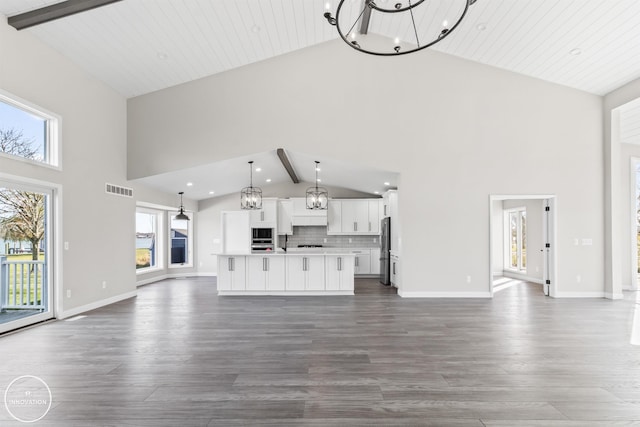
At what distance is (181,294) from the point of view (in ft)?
23.2

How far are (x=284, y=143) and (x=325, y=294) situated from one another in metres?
3.12

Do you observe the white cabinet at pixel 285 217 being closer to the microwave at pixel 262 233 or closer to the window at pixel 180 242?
the microwave at pixel 262 233

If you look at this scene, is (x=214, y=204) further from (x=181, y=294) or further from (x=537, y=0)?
(x=537, y=0)

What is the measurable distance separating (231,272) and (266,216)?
329cm

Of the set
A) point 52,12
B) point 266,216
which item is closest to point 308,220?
point 266,216

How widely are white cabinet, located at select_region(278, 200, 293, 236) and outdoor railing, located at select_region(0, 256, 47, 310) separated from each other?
5.98 meters

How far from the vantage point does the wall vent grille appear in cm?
610

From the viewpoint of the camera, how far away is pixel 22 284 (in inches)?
184

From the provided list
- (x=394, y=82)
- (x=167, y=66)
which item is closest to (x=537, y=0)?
(x=394, y=82)

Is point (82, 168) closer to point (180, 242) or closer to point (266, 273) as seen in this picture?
point (266, 273)

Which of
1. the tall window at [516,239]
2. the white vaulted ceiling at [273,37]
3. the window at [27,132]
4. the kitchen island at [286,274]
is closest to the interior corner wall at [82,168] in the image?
the window at [27,132]

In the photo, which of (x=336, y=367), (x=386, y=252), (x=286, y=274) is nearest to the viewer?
(x=336, y=367)

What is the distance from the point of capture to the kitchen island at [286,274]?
693 centimetres

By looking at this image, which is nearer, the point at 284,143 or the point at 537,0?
the point at 537,0
